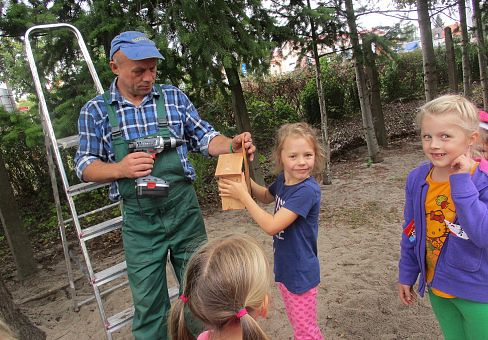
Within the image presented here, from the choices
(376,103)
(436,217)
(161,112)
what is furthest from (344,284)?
(376,103)

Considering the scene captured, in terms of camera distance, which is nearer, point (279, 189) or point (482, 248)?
point (482, 248)

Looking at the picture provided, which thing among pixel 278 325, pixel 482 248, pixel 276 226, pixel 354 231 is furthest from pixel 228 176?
pixel 354 231

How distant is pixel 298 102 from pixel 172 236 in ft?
39.4

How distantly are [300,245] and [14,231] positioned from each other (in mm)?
4016

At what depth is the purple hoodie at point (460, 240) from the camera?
1.53 metres

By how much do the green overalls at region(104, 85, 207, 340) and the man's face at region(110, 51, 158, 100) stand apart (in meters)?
0.13

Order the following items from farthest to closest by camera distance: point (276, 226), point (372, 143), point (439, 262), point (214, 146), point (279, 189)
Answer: point (372, 143), point (214, 146), point (279, 189), point (276, 226), point (439, 262)

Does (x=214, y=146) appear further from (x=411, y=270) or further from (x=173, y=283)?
(x=173, y=283)

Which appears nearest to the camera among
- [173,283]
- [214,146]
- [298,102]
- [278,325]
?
[214,146]

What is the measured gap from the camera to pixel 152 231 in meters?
2.28

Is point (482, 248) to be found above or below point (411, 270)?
above

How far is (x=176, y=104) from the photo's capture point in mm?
2436

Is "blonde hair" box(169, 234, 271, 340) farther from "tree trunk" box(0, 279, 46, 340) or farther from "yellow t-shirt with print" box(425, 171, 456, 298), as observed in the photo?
"tree trunk" box(0, 279, 46, 340)

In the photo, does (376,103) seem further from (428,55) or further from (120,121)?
(120,121)
